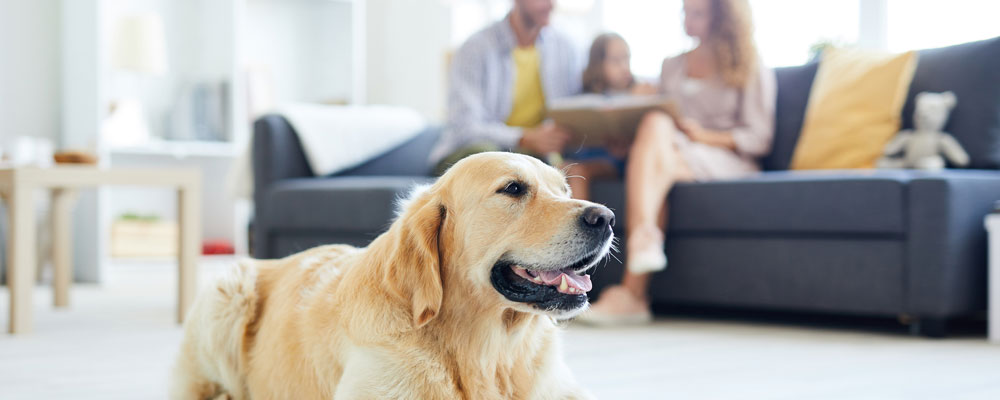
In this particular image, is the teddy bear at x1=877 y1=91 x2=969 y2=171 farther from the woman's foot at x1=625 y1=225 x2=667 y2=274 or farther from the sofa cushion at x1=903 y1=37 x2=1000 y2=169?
the woman's foot at x1=625 y1=225 x2=667 y2=274

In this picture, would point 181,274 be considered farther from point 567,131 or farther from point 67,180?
point 567,131

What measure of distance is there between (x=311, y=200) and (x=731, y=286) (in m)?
1.69

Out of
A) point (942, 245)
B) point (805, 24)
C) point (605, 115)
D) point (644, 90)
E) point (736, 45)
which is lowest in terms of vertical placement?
point (942, 245)

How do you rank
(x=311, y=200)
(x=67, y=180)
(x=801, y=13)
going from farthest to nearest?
1. (x=801, y=13)
2. (x=311, y=200)
3. (x=67, y=180)

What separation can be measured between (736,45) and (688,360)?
4.96 feet

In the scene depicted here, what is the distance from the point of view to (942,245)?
2.60 meters

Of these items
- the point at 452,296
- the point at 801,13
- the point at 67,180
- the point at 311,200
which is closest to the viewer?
the point at 452,296

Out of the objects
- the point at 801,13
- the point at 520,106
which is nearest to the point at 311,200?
the point at 520,106

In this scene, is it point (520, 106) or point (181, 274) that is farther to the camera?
point (520, 106)

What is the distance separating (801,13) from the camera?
473cm

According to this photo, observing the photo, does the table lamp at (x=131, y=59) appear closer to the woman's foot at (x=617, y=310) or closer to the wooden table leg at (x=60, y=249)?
the wooden table leg at (x=60, y=249)

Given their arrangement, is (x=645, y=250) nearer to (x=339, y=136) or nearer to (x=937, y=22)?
(x=339, y=136)

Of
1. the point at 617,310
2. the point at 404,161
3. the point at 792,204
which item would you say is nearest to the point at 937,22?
the point at 792,204

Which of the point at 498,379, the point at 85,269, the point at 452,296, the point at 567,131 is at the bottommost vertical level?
the point at 85,269
